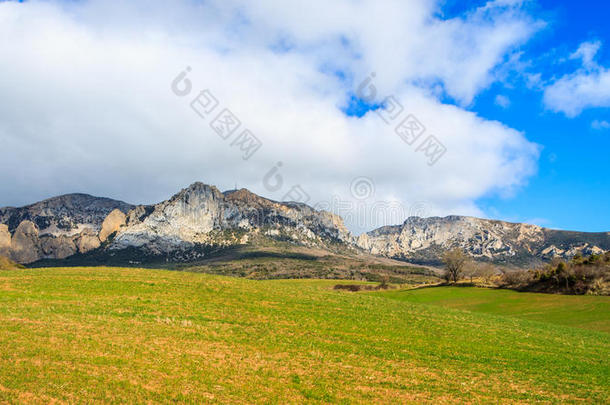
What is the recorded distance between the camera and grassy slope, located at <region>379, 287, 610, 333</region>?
53844mm

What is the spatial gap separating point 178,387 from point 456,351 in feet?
57.0

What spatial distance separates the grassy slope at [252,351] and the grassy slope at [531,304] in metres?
22.4

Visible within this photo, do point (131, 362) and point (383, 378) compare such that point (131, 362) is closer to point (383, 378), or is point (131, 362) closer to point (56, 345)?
point (56, 345)

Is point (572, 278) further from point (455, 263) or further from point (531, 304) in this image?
point (455, 263)

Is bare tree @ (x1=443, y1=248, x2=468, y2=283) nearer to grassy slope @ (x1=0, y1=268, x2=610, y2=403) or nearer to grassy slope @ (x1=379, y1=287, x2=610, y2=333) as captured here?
grassy slope @ (x1=379, y1=287, x2=610, y2=333)

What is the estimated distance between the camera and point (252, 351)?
65.3 ft

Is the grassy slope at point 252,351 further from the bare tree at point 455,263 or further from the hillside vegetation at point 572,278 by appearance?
the bare tree at point 455,263

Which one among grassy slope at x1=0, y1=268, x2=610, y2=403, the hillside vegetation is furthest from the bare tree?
grassy slope at x1=0, y1=268, x2=610, y2=403

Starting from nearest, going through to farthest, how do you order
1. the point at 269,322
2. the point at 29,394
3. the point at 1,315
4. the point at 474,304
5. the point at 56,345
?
1. the point at 29,394
2. the point at 56,345
3. the point at 1,315
4. the point at 269,322
5. the point at 474,304

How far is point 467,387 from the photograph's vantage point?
683 inches

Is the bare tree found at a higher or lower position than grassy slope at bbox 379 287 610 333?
higher

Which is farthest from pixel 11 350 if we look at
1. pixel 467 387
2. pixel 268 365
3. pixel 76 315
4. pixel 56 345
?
pixel 467 387

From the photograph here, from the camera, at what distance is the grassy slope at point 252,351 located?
14.6 meters

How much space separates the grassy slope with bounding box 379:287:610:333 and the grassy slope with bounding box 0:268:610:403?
22399 millimetres
